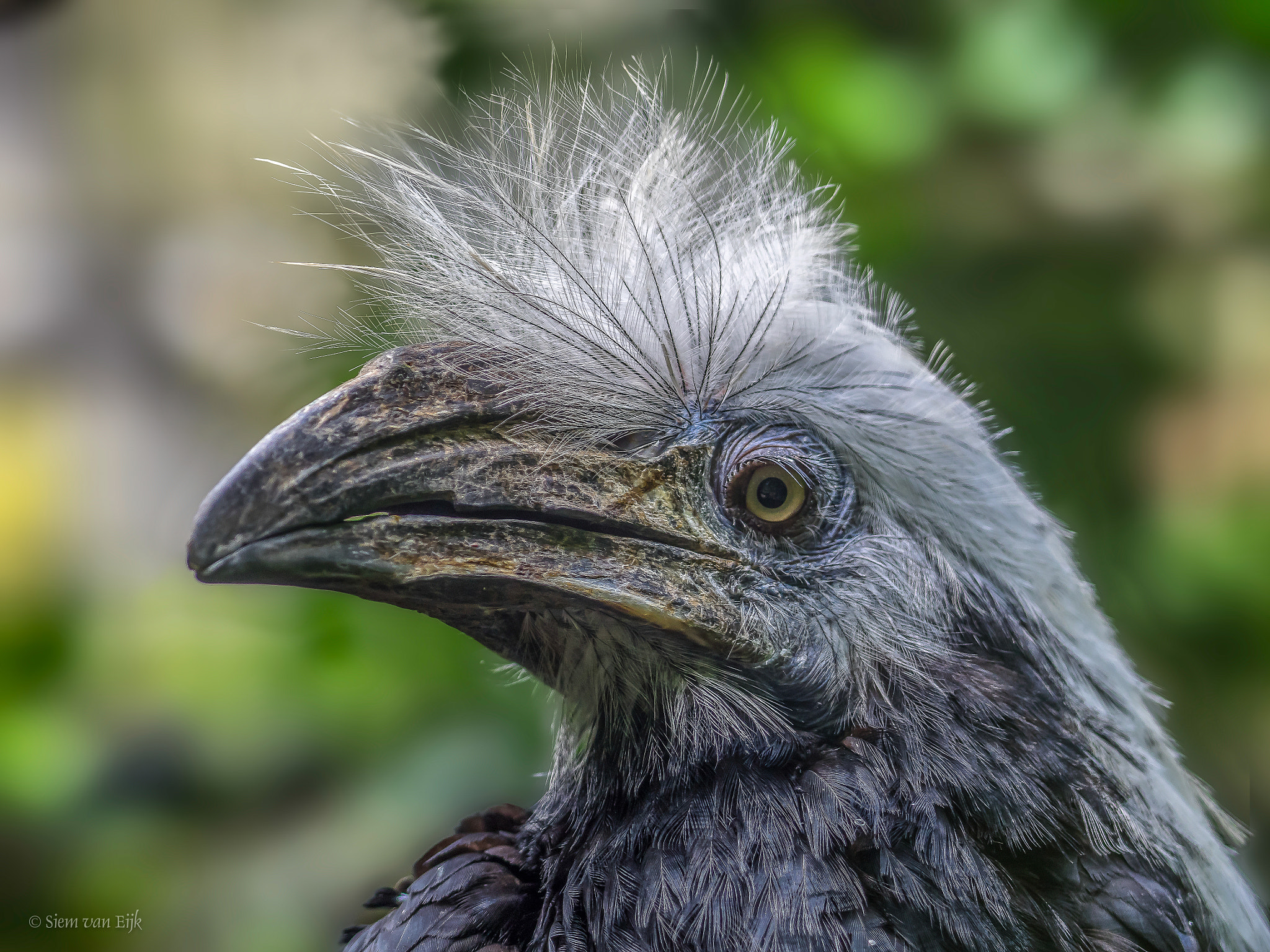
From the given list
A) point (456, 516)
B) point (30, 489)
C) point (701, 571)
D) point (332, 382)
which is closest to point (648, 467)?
point (701, 571)

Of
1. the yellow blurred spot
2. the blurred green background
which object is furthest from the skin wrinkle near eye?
the yellow blurred spot

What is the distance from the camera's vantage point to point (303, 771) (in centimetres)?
349

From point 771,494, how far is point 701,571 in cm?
22

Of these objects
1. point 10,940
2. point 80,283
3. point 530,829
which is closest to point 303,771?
point 10,940

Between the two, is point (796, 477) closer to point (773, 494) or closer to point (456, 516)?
point (773, 494)

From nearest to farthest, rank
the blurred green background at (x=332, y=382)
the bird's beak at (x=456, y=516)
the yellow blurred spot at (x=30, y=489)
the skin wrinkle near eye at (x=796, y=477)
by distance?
the bird's beak at (x=456, y=516) → the skin wrinkle near eye at (x=796, y=477) → the blurred green background at (x=332, y=382) → the yellow blurred spot at (x=30, y=489)

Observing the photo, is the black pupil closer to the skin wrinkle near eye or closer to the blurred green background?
the skin wrinkle near eye

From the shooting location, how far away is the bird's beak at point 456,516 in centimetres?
179

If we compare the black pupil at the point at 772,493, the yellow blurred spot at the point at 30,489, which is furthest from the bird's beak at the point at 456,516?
the yellow blurred spot at the point at 30,489

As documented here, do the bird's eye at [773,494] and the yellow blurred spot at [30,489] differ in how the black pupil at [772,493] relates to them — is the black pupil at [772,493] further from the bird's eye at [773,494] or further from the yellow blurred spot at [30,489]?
the yellow blurred spot at [30,489]

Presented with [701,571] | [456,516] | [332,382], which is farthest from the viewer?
[332,382]

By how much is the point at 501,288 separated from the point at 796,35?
8.60ft

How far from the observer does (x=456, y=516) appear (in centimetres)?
187

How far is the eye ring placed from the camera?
6.75ft
